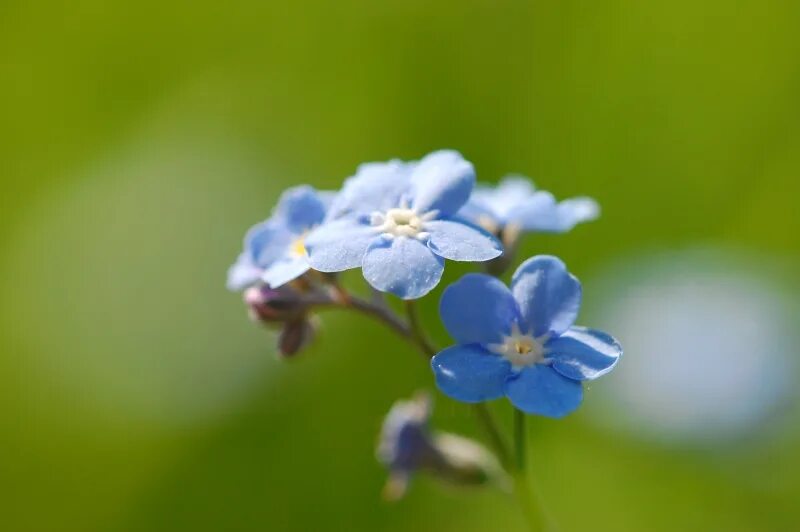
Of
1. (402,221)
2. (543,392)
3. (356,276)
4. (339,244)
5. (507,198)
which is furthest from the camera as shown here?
(356,276)

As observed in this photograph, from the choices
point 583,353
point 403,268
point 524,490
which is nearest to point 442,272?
point 403,268

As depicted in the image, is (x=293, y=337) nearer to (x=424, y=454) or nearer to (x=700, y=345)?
(x=424, y=454)

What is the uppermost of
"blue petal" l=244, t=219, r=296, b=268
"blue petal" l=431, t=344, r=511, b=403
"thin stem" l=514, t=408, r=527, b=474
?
"blue petal" l=244, t=219, r=296, b=268

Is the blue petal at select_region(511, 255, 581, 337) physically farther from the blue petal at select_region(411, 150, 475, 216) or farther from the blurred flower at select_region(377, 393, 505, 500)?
the blurred flower at select_region(377, 393, 505, 500)

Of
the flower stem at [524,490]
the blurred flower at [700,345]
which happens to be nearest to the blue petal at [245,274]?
the flower stem at [524,490]

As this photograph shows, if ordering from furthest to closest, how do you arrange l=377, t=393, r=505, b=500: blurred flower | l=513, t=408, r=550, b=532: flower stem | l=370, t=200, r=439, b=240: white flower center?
l=377, t=393, r=505, b=500: blurred flower, l=513, t=408, r=550, b=532: flower stem, l=370, t=200, r=439, b=240: white flower center

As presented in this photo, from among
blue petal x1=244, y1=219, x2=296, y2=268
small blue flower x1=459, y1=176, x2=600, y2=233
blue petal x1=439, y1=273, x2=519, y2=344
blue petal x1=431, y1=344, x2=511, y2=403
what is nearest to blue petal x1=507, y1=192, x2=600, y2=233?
small blue flower x1=459, y1=176, x2=600, y2=233
